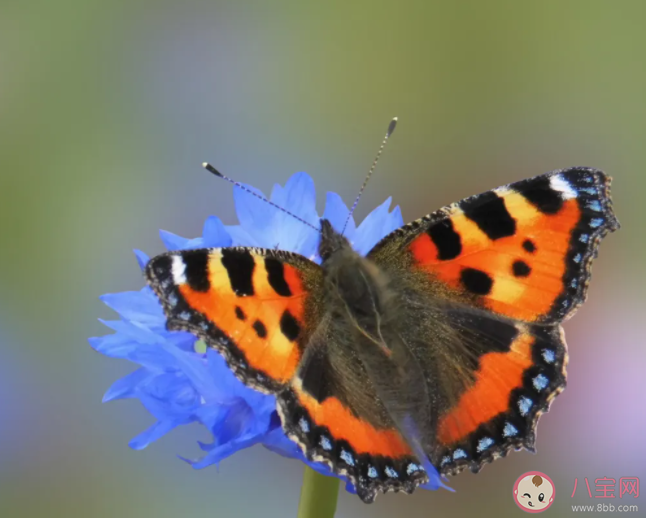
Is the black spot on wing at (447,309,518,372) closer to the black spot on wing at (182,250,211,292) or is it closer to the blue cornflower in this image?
the blue cornflower

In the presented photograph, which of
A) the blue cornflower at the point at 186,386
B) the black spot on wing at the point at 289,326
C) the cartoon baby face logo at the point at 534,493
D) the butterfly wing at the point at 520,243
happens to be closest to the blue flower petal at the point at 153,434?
the blue cornflower at the point at 186,386

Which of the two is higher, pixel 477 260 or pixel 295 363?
pixel 477 260

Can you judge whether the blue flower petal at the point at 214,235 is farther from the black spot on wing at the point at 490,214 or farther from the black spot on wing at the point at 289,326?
the black spot on wing at the point at 490,214

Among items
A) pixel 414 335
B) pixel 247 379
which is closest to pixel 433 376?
pixel 414 335

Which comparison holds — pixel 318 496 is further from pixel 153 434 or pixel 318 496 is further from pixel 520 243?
pixel 520 243

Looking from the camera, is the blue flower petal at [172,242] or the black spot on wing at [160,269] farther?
the blue flower petal at [172,242]

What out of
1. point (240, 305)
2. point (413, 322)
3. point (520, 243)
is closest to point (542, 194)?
point (520, 243)

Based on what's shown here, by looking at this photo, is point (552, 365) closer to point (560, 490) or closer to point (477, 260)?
point (477, 260)
